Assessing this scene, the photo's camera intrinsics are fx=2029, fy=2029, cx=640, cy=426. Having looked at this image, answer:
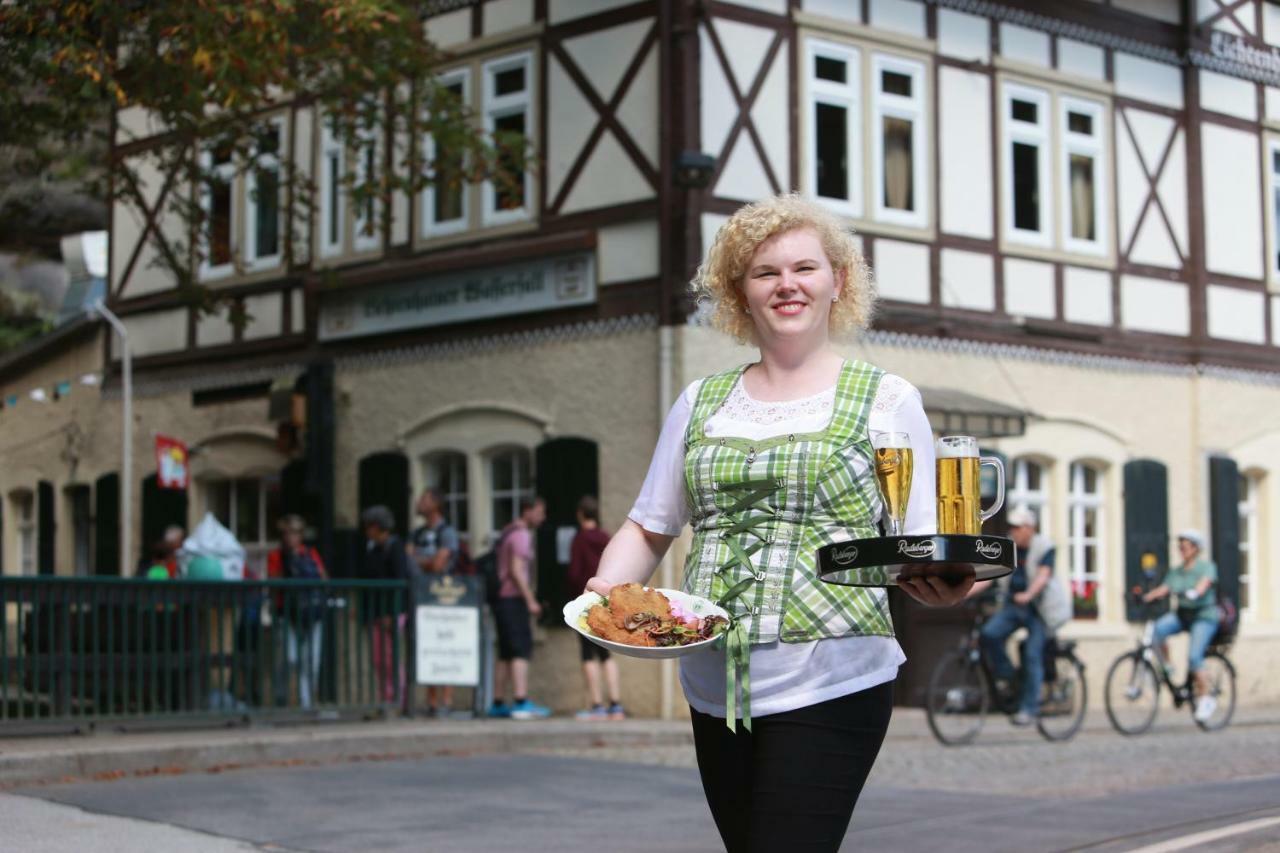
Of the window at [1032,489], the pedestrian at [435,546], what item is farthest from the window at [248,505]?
the window at [1032,489]

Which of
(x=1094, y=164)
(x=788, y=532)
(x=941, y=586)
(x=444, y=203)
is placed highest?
(x=1094, y=164)

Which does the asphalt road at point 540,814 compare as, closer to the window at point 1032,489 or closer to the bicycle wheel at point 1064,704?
the bicycle wheel at point 1064,704

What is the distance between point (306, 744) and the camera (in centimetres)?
1293

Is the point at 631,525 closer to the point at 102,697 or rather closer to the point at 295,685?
the point at 102,697

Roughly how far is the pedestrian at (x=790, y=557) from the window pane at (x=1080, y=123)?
54.8 ft

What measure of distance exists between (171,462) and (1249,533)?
11.6 meters

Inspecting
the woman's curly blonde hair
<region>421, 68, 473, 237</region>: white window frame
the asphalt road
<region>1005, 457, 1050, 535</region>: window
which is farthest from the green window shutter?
the woman's curly blonde hair

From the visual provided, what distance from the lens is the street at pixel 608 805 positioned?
8383 mm

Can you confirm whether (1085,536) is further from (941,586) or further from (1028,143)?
(941,586)

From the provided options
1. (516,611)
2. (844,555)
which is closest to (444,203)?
(516,611)

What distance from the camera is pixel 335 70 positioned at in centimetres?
1734

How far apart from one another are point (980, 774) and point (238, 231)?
501 inches

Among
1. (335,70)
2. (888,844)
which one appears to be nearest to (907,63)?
(335,70)

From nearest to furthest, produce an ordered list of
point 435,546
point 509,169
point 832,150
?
point 435,546 → point 509,169 → point 832,150
